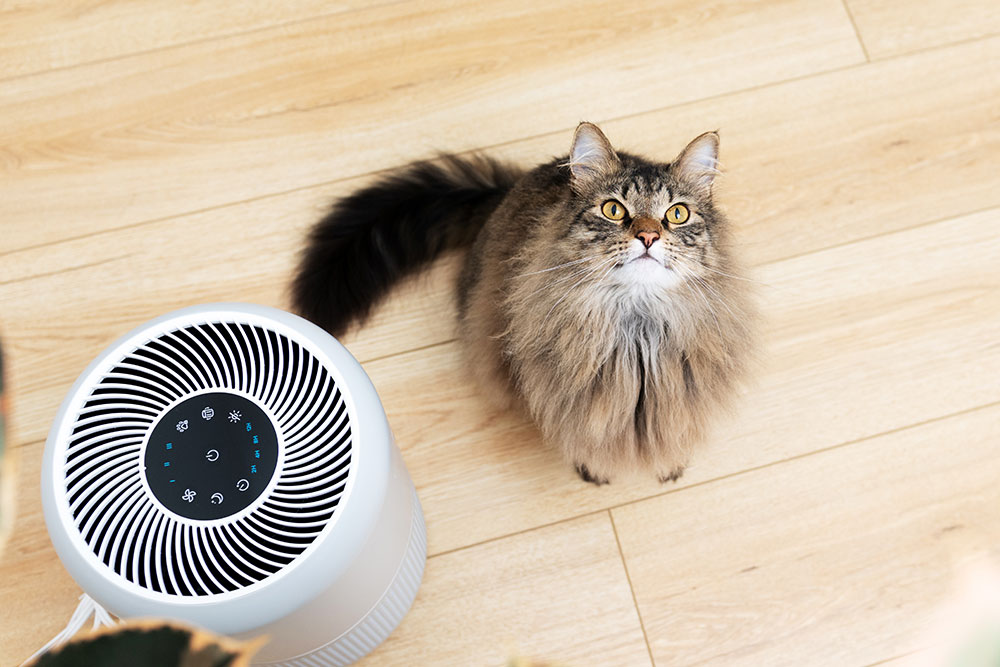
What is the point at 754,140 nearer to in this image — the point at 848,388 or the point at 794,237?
the point at 794,237

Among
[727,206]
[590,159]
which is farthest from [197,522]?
[727,206]

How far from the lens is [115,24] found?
1.42m

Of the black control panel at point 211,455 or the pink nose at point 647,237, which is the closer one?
the black control panel at point 211,455

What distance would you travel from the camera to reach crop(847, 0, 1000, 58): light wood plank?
4.59 feet

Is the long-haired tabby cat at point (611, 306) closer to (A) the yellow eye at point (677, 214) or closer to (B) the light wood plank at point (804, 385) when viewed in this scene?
(A) the yellow eye at point (677, 214)

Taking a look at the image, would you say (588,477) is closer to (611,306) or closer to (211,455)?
(611,306)

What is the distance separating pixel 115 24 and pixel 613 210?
1.10 meters

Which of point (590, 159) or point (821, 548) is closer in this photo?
point (590, 159)

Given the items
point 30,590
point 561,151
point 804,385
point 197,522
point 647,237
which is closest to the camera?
point 197,522

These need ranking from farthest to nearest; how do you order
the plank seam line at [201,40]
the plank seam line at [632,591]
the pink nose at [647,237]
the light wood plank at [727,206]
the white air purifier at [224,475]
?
the plank seam line at [201,40], the light wood plank at [727,206], the plank seam line at [632,591], the pink nose at [647,237], the white air purifier at [224,475]

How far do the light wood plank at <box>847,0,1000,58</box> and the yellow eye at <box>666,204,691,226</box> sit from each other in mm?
795

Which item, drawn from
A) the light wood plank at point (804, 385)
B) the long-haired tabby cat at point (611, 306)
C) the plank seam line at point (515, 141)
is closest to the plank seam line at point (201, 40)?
the plank seam line at point (515, 141)

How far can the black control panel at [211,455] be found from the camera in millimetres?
694

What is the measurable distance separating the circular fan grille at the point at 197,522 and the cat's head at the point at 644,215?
340mm
